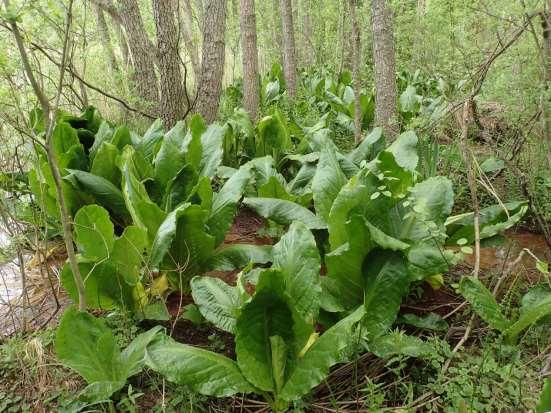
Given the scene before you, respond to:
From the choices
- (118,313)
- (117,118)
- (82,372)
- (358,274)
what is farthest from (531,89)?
(117,118)

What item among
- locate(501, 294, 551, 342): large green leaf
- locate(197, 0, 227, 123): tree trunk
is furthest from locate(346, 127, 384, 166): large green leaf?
locate(197, 0, 227, 123): tree trunk

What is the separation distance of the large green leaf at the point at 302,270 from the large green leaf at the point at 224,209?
64 cm

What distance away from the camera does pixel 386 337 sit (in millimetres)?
1916

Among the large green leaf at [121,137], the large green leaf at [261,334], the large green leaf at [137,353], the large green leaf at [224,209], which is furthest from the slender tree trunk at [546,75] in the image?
the large green leaf at [121,137]

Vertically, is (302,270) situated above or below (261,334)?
above

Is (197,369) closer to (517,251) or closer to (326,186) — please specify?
(326,186)

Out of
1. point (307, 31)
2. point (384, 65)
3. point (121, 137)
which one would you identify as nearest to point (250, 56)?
point (384, 65)

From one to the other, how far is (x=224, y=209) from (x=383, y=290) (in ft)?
3.27

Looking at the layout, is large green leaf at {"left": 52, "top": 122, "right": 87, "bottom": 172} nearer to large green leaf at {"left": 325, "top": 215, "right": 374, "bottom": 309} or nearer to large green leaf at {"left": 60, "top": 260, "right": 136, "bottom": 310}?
large green leaf at {"left": 60, "top": 260, "right": 136, "bottom": 310}

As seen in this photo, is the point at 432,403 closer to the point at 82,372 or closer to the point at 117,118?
the point at 82,372

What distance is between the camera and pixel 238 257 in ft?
8.00

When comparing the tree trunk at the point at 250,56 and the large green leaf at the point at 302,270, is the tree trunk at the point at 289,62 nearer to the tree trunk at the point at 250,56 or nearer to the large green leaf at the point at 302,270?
the tree trunk at the point at 250,56

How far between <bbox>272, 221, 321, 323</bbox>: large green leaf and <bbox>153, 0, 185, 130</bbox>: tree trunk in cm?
325

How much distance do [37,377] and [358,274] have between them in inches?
59.3
